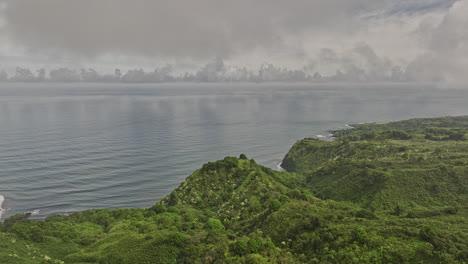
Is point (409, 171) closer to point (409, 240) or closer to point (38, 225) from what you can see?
point (409, 240)

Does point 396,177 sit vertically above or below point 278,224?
below

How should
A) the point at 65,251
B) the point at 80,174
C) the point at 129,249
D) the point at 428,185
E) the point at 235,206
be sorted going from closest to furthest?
the point at 129,249
the point at 65,251
the point at 235,206
the point at 428,185
the point at 80,174

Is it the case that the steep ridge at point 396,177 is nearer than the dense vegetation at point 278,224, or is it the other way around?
the dense vegetation at point 278,224

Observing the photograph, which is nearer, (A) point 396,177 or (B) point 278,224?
(B) point 278,224

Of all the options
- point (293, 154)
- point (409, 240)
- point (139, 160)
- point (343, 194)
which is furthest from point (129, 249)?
point (293, 154)

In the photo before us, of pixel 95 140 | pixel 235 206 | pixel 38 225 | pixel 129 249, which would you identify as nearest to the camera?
pixel 129 249

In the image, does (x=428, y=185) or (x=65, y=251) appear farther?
(x=428, y=185)

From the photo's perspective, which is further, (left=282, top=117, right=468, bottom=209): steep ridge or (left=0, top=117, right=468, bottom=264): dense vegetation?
(left=282, top=117, right=468, bottom=209): steep ridge

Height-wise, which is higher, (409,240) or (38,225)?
(409,240)
